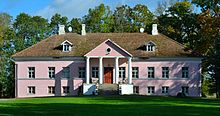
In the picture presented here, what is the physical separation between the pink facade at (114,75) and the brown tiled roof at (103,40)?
0.77m

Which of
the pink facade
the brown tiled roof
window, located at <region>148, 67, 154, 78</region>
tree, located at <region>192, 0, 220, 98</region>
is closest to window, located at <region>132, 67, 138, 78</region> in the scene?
the pink facade

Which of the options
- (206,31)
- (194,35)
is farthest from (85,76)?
(206,31)

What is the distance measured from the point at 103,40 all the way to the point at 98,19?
13.2 meters

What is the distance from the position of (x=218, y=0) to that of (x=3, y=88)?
119ft

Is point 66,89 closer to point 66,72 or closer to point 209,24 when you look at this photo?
point 66,72

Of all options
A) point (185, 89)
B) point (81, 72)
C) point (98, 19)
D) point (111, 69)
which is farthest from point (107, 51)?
point (98, 19)

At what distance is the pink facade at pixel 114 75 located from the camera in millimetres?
51094

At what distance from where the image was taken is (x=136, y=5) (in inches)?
2594

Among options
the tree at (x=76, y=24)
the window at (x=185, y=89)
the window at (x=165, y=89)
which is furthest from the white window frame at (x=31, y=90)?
the tree at (x=76, y=24)

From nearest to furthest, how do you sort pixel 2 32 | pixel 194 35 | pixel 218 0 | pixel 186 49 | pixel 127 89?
pixel 218 0 < pixel 127 89 < pixel 186 49 < pixel 194 35 < pixel 2 32

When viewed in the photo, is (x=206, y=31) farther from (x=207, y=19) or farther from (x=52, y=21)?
(x=52, y=21)

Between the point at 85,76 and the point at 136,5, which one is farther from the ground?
the point at 136,5

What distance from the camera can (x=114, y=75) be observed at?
5094 cm

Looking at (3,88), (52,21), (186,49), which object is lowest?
(3,88)
